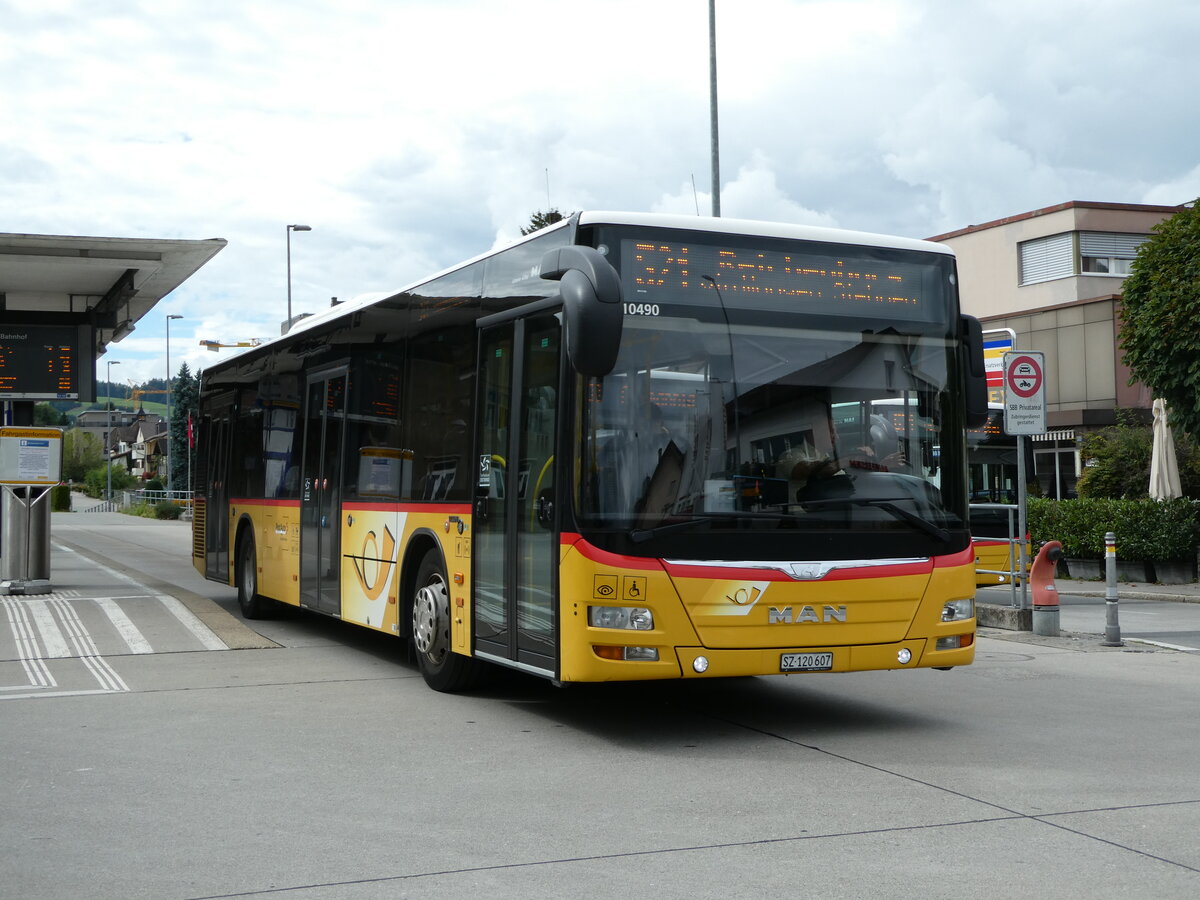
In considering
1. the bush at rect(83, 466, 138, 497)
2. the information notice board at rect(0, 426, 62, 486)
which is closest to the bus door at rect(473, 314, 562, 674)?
the information notice board at rect(0, 426, 62, 486)

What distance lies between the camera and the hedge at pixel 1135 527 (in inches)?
857

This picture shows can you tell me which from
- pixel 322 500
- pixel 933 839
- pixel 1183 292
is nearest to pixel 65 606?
pixel 322 500

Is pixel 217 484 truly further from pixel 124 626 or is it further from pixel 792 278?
pixel 792 278

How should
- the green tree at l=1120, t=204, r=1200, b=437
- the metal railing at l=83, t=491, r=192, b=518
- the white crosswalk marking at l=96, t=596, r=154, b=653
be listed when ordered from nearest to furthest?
the white crosswalk marking at l=96, t=596, r=154, b=653 → the green tree at l=1120, t=204, r=1200, b=437 → the metal railing at l=83, t=491, r=192, b=518

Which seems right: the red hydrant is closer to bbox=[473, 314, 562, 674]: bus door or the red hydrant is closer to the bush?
bbox=[473, 314, 562, 674]: bus door

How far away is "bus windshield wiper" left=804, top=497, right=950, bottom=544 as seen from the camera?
816cm

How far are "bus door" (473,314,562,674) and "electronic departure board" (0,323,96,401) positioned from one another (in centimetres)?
1129

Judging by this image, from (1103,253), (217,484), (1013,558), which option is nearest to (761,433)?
(1013,558)

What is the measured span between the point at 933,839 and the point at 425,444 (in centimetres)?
527

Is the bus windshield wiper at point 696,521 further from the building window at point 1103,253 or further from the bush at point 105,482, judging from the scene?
the bush at point 105,482

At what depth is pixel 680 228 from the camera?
8219 mm

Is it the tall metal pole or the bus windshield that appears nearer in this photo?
the bus windshield

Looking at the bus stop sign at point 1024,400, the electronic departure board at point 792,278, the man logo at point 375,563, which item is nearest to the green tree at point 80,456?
the bus stop sign at point 1024,400

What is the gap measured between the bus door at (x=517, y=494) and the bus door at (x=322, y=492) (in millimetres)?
3189
